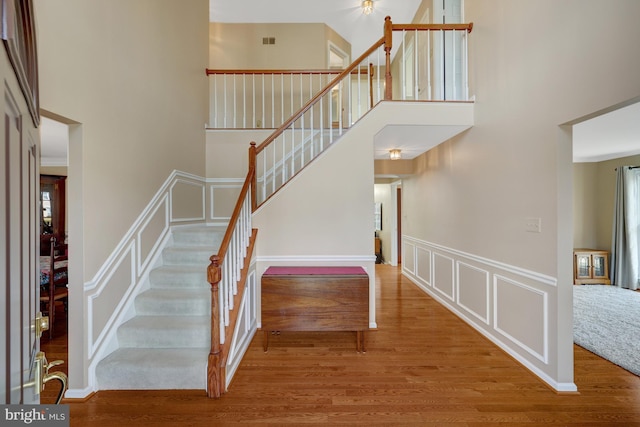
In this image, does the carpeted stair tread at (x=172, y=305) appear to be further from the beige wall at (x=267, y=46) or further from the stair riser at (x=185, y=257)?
the beige wall at (x=267, y=46)

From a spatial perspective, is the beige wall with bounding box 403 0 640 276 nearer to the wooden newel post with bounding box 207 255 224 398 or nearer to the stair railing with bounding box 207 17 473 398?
the stair railing with bounding box 207 17 473 398

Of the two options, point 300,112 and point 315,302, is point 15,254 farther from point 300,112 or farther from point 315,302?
point 300,112

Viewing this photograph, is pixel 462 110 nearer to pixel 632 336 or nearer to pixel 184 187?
pixel 632 336

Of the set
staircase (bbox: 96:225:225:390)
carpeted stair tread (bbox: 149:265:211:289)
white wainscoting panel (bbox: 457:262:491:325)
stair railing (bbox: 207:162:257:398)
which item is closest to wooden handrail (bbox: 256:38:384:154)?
stair railing (bbox: 207:162:257:398)

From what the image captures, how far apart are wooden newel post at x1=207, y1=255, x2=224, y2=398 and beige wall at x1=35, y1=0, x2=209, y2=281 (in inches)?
36.3

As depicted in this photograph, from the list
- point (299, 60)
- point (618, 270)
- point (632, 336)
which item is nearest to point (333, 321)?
point (632, 336)

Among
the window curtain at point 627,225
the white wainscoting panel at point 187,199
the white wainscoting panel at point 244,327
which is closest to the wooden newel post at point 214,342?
the white wainscoting panel at point 244,327

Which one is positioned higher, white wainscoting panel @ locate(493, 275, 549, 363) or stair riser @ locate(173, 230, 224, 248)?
stair riser @ locate(173, 230, 224, 248)

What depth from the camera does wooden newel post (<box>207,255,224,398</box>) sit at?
2.11 m

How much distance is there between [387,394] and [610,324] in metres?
3.13

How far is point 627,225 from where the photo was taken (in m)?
4.79

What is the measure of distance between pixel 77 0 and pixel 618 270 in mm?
7888

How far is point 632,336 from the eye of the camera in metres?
3.01

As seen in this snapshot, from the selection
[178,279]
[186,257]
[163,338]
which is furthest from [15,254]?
[186,257]
